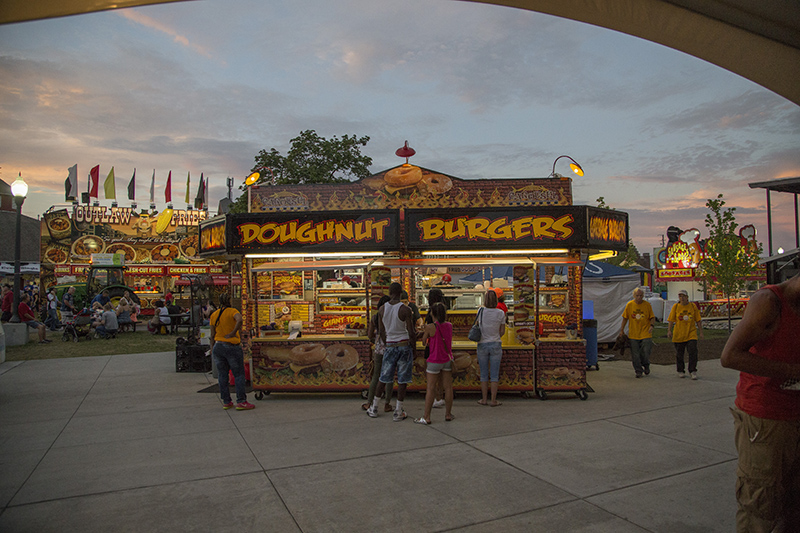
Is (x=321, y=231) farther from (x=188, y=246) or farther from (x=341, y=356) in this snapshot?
(x=188, y=246)

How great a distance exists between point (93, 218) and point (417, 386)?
35.8 meters

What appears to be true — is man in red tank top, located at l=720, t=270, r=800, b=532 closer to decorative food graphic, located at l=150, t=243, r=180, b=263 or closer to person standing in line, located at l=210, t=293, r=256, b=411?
person standing in line, located at l=210, t=293, r=256, b=411

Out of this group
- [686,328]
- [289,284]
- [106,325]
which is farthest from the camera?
[106,325]

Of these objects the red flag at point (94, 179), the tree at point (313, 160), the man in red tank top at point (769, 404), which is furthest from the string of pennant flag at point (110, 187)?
the man in red tank top at point (769, 404)

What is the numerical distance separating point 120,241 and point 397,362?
110ft

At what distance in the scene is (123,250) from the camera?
115 feet

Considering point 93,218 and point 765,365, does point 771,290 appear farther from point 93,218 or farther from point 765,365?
point 93,218

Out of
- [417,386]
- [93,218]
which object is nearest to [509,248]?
[417,386]

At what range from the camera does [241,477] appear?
505cm

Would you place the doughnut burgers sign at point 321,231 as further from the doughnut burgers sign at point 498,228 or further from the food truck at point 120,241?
the food truck at point 120,241

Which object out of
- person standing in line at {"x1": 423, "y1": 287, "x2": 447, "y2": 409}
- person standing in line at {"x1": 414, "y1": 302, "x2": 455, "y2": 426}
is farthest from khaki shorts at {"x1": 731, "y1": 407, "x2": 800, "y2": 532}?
person standing in line at {"x1": 423, "y1": 287, "x2": 447, "y2": 409}

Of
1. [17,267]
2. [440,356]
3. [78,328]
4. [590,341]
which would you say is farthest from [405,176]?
[78,328]

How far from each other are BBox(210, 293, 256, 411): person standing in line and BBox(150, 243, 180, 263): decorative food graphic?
96.9 ft

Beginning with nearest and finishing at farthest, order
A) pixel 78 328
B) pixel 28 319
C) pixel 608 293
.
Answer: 1. pixel 608 293
2. pixel 28 319
3. pixel 78 328
